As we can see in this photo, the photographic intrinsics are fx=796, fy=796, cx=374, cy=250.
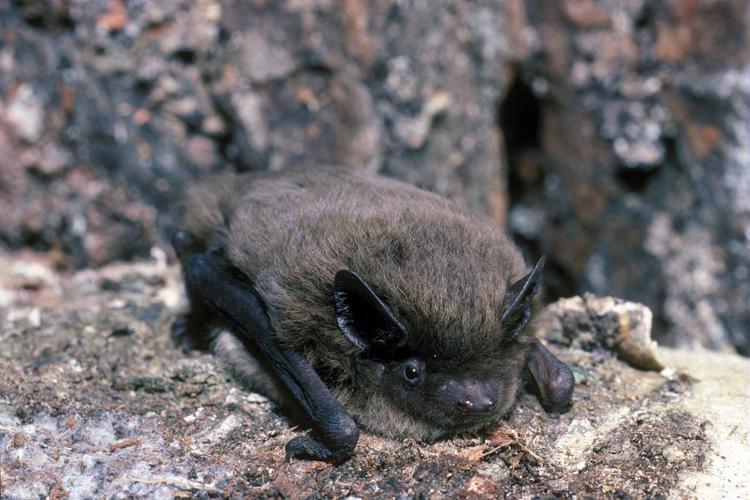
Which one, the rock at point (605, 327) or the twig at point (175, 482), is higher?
the rock at point (605, 327)

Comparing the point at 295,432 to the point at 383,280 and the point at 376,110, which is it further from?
the point at 376,110

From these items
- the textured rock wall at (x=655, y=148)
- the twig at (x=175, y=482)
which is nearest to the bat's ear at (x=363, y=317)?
the twig at (x=175, y=482)

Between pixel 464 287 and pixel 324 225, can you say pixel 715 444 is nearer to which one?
pixel 464 287

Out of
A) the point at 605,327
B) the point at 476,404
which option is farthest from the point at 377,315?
the point at 605,327

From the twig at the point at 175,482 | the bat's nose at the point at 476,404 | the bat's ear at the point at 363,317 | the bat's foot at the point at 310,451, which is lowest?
the twig at the point at 175,482

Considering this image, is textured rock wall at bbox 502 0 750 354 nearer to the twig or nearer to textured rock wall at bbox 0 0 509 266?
textured rock wall at bbox 0 0 509 266

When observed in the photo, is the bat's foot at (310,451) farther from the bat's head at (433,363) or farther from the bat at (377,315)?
the bat's head at (433,363)

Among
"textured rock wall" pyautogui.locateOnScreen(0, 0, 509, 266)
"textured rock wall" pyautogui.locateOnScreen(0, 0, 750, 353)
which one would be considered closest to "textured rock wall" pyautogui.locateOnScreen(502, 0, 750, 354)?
"textured rock wall" pyautogui.locateOnScreen(0, 0, 750, 353)
